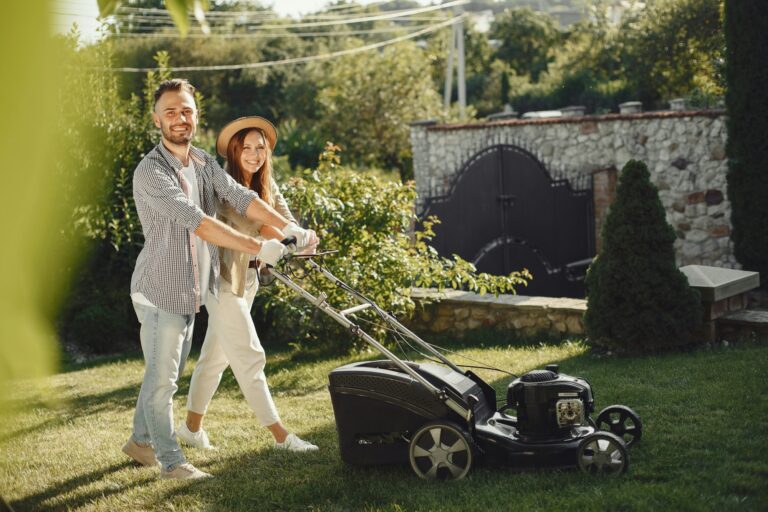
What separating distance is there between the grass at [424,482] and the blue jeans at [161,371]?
0.61 feet

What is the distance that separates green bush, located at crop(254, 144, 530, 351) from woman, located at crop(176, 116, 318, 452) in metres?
2.48

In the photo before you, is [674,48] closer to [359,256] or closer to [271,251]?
[359,256]

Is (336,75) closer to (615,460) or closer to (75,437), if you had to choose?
(75,437)

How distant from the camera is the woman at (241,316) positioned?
4285mm

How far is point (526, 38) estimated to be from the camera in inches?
1249

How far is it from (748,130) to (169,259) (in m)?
6.94

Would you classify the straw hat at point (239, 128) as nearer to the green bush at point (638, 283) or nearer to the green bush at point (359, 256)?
the green bush at point (359, 256)

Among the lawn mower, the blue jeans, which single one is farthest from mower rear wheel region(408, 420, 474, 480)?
the blue jeans

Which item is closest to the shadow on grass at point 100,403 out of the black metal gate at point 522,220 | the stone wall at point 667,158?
the black metal gate at point 522,220

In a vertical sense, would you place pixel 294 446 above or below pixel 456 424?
below

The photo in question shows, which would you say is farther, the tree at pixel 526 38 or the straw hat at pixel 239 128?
the tree at pixel 526 38

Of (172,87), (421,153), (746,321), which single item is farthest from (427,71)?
(172,87)

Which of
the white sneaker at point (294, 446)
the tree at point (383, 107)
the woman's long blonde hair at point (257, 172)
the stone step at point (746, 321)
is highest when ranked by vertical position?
the tree at point (383, 107)

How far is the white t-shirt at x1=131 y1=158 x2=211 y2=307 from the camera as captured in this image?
13.2 feet
